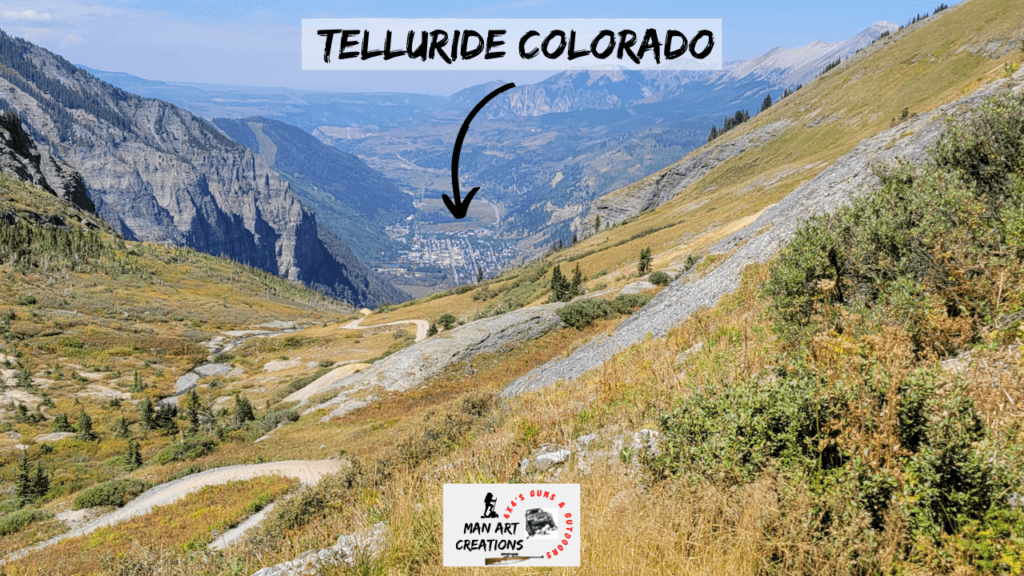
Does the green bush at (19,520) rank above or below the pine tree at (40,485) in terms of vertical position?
above

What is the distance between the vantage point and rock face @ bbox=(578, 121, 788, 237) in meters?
133

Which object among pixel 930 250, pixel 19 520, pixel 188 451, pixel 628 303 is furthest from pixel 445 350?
pixel 930 250

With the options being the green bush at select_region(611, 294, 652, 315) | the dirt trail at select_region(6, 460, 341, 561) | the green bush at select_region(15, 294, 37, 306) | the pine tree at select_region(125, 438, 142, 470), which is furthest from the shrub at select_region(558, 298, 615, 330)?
the green bush at select_region(15, 294, 37, 306)

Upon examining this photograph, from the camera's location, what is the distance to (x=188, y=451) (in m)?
27.7

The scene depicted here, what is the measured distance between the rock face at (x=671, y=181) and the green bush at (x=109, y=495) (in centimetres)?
14011

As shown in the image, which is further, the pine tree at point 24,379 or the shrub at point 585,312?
the pine tree at point 24,379

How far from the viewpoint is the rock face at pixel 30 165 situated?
162 meters

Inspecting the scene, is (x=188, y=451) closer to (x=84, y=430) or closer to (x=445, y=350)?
(x=445, y=350)

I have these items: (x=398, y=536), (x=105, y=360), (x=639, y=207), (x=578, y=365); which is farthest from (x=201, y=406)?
(x=639, y=207)

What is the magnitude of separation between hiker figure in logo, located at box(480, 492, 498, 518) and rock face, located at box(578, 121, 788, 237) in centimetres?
14619

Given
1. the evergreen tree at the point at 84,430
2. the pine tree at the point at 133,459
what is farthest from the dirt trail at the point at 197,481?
the evergreen tree at the point at 84,430

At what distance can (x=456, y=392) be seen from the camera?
2544cm

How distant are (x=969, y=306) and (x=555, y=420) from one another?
563 cm

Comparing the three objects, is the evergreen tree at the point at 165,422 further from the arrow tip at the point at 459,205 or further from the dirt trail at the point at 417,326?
the arrow tip at the point at 459,205
